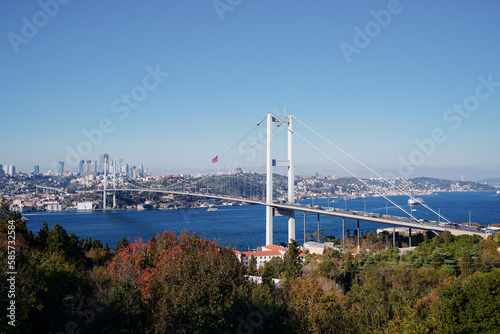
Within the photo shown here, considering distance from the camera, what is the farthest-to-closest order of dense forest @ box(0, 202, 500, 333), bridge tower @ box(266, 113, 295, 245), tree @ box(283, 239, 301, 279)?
1. bridge tower @ box(266, 113, 295, 245)
2. tree @ box(283, 239, 301, 279)
3. dense forest @ box(0, 202, 500, 333)

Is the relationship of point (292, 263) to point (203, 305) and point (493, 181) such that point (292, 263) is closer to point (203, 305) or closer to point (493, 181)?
point (203, 305)

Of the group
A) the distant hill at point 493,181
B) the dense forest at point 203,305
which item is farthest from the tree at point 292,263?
the distant hill at point 493,181

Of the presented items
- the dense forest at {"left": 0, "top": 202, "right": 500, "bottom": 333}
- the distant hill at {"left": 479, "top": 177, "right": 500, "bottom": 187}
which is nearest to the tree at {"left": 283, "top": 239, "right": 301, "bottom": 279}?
the dense forest at {"left": 0, "top": 202, "right": 500, "bottom": 333}

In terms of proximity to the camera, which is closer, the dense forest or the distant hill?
the dense forest

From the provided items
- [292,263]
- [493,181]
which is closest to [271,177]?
[292,263]

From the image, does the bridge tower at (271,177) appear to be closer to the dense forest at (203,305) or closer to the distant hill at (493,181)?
the dense forest at (203,305)

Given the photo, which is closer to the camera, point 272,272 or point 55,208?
point 272,272

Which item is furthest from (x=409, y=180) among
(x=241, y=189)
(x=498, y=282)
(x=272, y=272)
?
(x=498, y=282)

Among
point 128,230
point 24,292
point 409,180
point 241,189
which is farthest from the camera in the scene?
point 409,180

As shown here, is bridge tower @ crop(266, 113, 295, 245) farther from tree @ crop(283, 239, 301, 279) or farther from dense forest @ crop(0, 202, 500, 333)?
dense forest @ crop(0, 202, 500, 333)

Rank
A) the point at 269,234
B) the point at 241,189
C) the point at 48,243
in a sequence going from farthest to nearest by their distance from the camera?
the point at 241,189
the point at 269,234
the point at 48,243

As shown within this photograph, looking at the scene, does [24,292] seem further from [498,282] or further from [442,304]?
[498,282]
